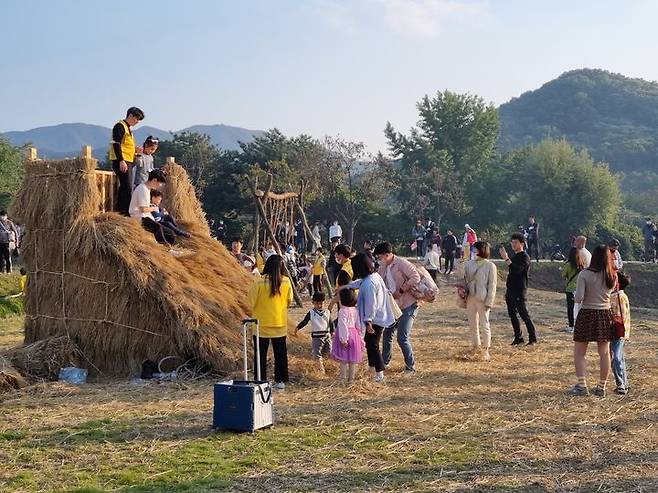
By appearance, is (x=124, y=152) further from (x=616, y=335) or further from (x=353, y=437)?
(x=616, y=335)

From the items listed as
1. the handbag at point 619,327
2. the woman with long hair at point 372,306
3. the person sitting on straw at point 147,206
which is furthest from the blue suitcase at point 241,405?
the handbag at point 619,327

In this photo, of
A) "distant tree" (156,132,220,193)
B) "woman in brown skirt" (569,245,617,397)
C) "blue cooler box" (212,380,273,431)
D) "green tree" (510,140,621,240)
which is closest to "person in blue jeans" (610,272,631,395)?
"woman in brown skirt" (569,245,617,397)

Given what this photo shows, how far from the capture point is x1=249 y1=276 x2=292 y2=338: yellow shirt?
8750 mm

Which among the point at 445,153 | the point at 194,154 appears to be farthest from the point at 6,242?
the point at 445,153

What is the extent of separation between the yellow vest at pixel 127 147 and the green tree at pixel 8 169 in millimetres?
31463

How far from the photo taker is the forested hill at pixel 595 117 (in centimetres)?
11306

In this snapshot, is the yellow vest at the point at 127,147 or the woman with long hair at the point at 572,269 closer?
the yellow vest at the point at 127,147

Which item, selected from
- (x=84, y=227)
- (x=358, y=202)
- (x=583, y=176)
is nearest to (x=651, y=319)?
(x=84, y=227)

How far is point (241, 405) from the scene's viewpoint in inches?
275

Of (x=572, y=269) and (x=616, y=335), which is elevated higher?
(x=572, y=269)

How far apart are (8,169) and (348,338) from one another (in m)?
38.9

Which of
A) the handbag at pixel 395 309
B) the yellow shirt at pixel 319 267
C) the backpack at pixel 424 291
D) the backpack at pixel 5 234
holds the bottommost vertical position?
the handbag at pixel 395 309

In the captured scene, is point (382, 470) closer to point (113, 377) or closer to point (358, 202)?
point (113, 377)

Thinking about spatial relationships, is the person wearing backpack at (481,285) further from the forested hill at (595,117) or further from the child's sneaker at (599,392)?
the forested hill at (595,117)
